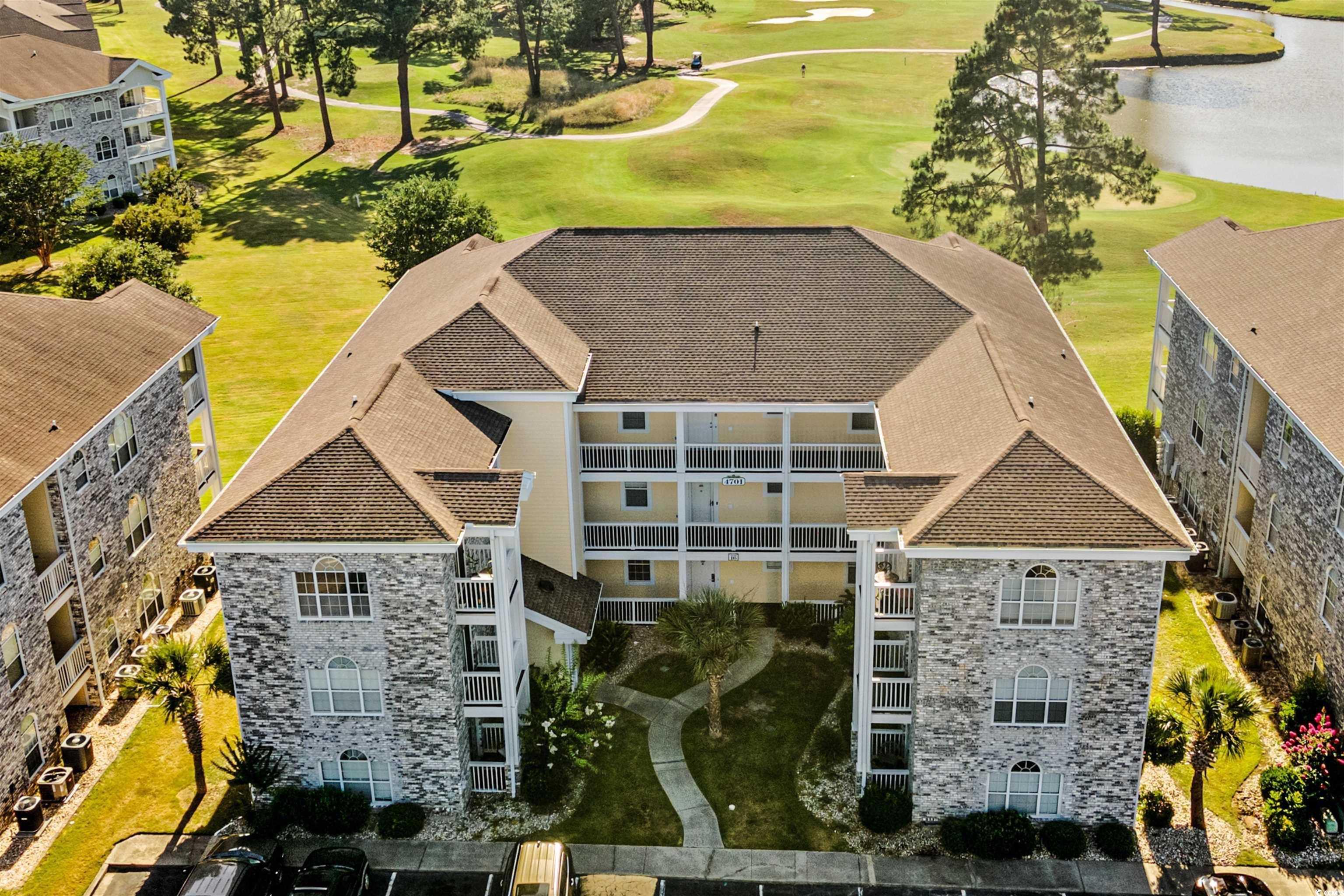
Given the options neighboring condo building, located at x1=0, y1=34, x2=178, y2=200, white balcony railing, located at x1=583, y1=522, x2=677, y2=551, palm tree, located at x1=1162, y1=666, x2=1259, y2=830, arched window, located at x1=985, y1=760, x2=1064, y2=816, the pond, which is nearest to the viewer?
palm tree, located at x1=1162, y1=666, x2=1259, y2=830

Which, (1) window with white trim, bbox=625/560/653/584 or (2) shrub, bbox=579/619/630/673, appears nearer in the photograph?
(2) shrub, bbox=579/619/630/673

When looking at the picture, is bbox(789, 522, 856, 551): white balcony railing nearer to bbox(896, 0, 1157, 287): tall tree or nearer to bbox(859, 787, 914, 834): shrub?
bbox(859, 787, 914, 834): shrub

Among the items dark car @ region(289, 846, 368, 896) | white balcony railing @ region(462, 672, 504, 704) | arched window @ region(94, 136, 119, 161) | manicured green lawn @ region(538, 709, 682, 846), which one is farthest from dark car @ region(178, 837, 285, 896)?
arched window @ region(94, 136, 119, 161)

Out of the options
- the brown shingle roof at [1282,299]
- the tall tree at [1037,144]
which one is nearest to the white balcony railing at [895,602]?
the brown shingle roof at [1282,299]

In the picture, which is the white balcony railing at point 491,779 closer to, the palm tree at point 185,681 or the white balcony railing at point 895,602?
the palm tree at point 185,681

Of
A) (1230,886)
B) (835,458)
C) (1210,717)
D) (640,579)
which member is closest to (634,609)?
(640,579)

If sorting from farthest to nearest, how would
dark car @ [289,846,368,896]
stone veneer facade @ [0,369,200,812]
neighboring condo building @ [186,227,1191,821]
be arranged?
1. stone veneer facade @ [0,369,200,812]
2. neighboring condo building @ [186,227,1191,821]
3. dark car @ [289,846,368,896]
